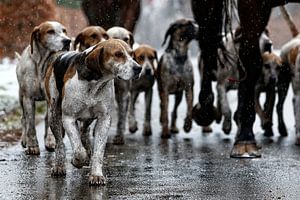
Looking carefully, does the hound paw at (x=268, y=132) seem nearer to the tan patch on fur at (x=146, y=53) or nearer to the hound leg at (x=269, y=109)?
the hound leg at (x=269, y=109)

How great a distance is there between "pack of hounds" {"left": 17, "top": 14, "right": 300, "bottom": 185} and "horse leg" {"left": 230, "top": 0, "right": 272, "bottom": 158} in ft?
1.20

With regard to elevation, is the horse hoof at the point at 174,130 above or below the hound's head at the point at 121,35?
below

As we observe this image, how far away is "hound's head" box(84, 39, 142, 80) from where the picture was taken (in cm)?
901

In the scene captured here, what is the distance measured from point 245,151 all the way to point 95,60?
9.65ft

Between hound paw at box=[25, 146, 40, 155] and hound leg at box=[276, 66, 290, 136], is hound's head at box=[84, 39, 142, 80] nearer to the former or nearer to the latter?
hound paw at box=[25, 146, 40, 155]

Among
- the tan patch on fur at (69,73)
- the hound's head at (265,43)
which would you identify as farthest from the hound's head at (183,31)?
the tan patch on fur at (69,73)

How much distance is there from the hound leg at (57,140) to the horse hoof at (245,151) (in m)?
2.32

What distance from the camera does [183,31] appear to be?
1603 centimetres

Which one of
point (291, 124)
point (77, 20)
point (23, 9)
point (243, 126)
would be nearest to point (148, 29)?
point (77, 20)

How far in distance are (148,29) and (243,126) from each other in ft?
107

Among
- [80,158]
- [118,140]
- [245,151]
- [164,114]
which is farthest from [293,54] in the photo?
[80,158]

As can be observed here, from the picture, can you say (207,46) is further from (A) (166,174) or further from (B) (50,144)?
(A) (166,174)

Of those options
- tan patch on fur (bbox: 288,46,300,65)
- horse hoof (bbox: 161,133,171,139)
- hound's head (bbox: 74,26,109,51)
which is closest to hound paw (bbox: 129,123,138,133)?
horse hoof (bbox: 161,133,171,139)

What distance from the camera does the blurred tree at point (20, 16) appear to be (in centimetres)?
2152
